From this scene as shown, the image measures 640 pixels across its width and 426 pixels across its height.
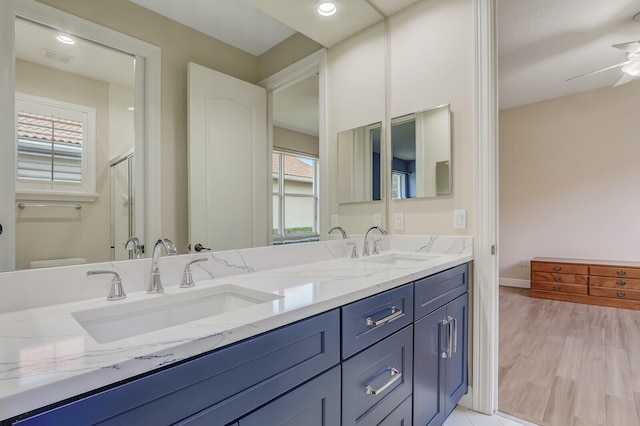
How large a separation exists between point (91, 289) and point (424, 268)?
1221 mm

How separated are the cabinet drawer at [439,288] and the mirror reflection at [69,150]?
114 centimetres

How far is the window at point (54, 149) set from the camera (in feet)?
2.91

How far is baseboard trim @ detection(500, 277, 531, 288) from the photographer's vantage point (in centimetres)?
464

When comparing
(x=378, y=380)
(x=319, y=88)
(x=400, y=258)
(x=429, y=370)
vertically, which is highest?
(x=319, y=88)

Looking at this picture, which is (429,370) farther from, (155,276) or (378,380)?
(155,276)

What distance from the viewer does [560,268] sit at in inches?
A: 158

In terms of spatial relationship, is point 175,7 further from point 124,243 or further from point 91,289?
point 91,289

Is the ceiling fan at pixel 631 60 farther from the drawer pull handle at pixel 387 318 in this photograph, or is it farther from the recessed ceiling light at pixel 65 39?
the recessed ceiling light at pixel 65 39

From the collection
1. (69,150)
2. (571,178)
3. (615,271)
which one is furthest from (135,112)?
(571,178)

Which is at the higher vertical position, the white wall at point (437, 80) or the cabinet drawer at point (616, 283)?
the white wall at point (437, 80)

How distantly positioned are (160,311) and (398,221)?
156 centimetres

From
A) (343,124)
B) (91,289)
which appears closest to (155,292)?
(91,289)

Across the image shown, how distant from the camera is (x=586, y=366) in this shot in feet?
7.41

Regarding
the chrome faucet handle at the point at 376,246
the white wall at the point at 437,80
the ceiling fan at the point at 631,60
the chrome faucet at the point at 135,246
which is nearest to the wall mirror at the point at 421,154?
the white wall at the point at 437,80
